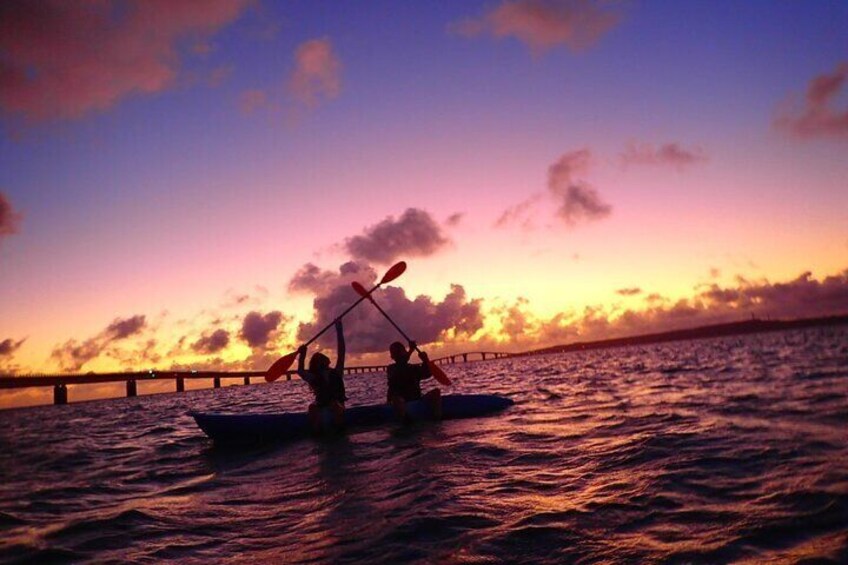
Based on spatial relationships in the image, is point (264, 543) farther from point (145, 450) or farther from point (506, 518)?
point (145, 450)

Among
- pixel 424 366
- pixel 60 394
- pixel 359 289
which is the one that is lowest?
pixel 60 394

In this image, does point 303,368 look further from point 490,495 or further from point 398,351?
point 490,495

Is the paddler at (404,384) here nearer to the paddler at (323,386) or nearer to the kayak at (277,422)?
the kayak at (277,422)

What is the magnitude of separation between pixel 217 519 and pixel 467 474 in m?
3.45

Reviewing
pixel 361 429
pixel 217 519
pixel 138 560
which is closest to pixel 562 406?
pixel 361 429

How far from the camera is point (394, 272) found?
18719mm

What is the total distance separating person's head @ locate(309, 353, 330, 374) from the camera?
1372 centimetres

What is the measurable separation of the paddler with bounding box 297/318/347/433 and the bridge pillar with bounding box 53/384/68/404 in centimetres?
11730

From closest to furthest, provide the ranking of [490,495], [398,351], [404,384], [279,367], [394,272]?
[490,495]
[398,351]
[404,384]
[279,367]
[394,272]

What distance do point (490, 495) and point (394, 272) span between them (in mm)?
12547

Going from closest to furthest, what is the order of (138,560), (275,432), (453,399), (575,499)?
1. (138,560)
2. (575,499)
3. (275,432)
4. (453,399)

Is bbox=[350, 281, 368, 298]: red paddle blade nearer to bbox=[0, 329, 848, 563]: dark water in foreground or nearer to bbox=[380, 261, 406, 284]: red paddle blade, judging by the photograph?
bbox=[380, 261, 406, 284]: red paddle blade

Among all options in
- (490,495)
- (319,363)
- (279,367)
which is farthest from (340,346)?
(490,495)

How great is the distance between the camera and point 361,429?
47.6ft
